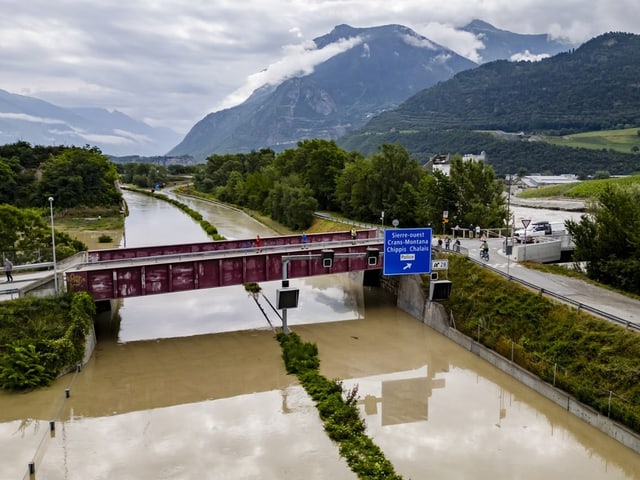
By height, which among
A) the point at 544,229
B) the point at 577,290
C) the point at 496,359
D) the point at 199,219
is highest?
the point at 544,229

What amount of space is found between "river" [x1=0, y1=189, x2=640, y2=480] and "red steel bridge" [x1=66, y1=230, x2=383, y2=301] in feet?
10.5

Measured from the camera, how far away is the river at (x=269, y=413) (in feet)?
62.1

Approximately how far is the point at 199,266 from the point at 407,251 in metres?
12.0

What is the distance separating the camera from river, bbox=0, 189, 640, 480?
746 inches

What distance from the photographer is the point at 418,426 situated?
72.7ft

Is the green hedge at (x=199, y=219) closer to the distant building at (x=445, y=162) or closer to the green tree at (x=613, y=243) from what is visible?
the distant building at (x=445, y=162)

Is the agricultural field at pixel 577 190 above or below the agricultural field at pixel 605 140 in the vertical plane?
below

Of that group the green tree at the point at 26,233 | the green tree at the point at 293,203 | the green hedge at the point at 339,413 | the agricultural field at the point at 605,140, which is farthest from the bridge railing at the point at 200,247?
the agricultural field at the point at 605,140

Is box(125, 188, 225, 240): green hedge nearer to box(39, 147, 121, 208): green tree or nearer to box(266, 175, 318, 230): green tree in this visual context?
box(266, 175, 318, 230): green tree

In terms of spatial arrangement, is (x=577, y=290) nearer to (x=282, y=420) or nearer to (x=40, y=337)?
(x=282, y=420)

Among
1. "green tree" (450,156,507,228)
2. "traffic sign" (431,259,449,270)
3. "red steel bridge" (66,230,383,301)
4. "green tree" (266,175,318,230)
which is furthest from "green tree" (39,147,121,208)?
"traffic sign" (431,259,449,270)

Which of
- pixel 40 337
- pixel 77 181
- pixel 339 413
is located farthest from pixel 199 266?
pixel 77 181

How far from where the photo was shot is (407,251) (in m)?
31.2

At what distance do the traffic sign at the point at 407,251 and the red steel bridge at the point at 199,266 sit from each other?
164 cm
